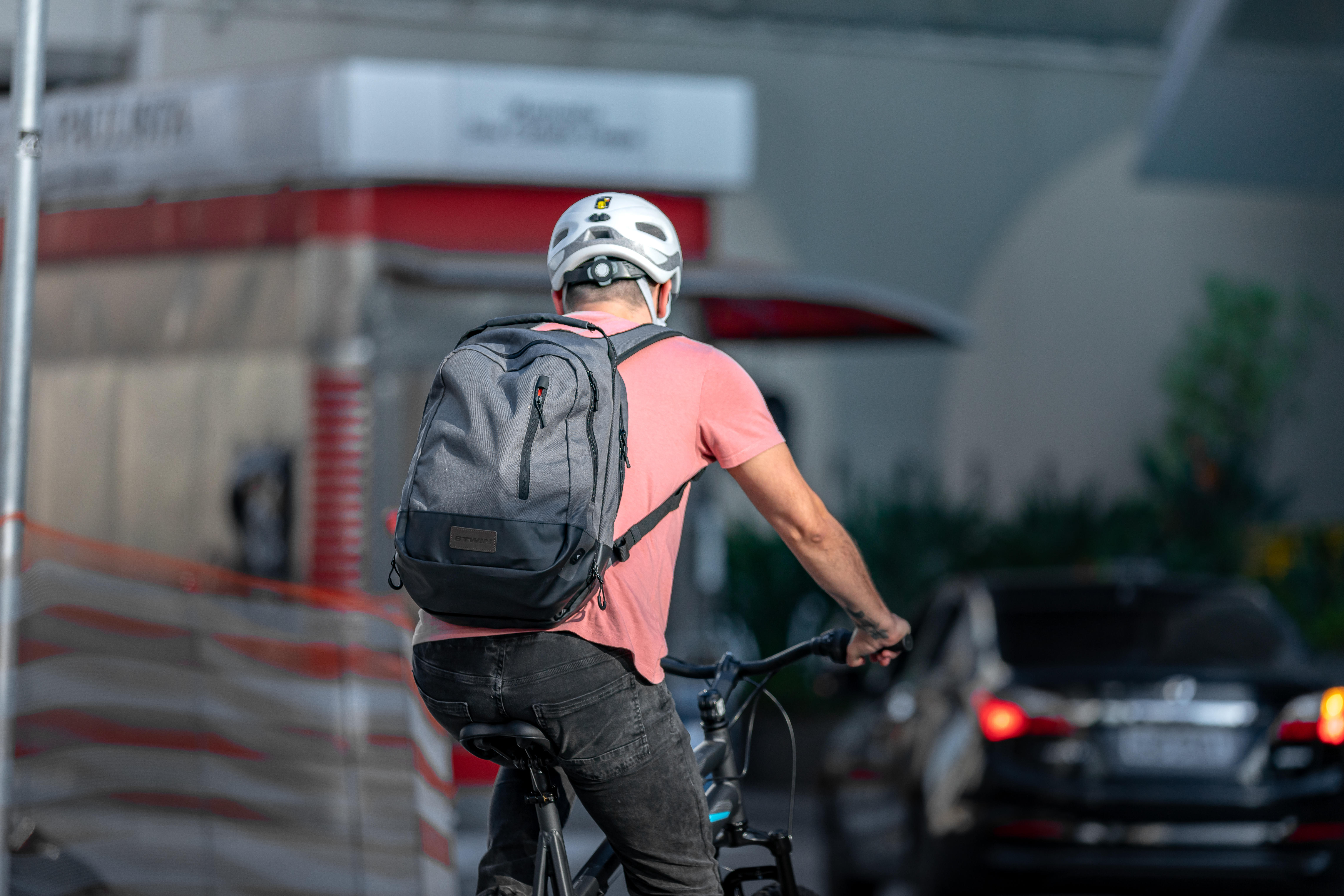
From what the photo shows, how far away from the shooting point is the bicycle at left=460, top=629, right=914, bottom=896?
302cm

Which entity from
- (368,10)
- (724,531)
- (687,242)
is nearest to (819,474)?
(724,531)

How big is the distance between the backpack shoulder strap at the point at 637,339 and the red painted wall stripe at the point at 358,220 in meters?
5.74

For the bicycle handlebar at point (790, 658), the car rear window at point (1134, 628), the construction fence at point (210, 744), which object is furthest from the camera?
the car rear window at point (1134, 628)

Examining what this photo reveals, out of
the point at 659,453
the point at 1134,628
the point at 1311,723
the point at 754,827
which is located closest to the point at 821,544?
the point at 659,453

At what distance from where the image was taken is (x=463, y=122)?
8.83 metres

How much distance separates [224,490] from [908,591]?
22.2 feet

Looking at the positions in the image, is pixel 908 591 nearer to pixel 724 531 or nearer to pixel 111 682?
pixel 724 531

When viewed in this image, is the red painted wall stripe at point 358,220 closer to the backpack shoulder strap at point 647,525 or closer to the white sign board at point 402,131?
the white sign board at point 402,131

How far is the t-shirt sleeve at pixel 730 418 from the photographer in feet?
9.86

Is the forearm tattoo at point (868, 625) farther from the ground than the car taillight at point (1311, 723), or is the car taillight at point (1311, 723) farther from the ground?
the forearm tattoo at point (868, 625)

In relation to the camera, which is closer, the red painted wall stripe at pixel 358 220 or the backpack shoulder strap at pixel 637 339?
the backpack shoulder strap at pixel 637 339

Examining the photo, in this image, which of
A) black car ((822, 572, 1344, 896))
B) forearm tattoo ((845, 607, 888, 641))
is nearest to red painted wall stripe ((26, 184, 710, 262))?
black car ((822, 572, 1344, 896))

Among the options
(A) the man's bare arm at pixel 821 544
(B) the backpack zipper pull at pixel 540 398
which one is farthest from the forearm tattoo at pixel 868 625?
(B) the backpack zipper pull at pixel 540 398

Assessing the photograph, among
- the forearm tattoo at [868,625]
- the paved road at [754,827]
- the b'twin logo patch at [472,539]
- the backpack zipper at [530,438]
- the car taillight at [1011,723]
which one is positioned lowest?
the paved road at [754,827]
